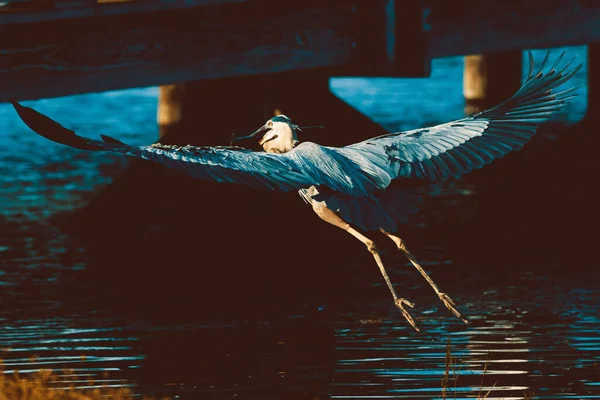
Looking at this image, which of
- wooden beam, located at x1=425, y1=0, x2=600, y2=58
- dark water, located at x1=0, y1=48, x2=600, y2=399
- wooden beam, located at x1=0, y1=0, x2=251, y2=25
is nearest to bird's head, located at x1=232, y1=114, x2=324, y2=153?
dark water, located at x1=0, y1=48, x2=600, y2=399

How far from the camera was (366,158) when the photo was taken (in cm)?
771

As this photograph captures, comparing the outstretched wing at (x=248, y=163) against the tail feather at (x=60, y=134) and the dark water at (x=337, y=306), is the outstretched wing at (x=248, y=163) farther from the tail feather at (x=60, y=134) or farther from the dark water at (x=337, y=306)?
the dark water at (x=337, y=306)

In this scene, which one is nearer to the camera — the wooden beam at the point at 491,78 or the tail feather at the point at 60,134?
the tail feather at the point at 60,134

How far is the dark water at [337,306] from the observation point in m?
7.93

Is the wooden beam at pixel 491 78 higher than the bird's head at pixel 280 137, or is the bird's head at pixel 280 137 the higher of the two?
the wooden beam at pixel 491 78

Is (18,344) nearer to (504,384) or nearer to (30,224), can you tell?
(504,384)

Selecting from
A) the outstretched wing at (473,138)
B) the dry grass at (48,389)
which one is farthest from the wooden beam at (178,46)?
the outstretched wing at (473,138)

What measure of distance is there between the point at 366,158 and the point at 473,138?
66 centimetres

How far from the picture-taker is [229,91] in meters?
15.5

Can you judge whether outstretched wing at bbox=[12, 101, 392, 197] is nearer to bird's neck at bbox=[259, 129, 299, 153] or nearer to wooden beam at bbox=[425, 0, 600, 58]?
bird's neck at bbox=[259, 129, 299, 153]

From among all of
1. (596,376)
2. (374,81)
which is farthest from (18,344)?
(374,81)

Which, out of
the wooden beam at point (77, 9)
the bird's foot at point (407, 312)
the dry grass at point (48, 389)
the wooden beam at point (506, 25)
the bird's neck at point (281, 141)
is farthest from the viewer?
the wooden beam at point (506, 25)

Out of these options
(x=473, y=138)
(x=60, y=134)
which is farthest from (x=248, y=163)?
(x=473, y=138)

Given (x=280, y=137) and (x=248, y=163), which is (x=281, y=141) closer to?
(x=280, y=137)
